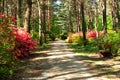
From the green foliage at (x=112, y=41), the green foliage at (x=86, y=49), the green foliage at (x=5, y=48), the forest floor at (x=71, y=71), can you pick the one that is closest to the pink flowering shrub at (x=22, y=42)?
the forest floor at (x=71, y=71)

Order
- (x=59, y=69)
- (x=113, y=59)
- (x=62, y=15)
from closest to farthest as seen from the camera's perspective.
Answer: (x=59, y=69) → (x=113, y=59) → (x=62, y=15)

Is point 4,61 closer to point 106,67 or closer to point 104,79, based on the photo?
point 104,79

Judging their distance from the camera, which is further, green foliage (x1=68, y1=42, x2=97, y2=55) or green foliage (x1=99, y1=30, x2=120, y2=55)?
green foliage (x1=68, y1=42, x2=97, y2=55)

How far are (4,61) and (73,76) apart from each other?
9.52ft

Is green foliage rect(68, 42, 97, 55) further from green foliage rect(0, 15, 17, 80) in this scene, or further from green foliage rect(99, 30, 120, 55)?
green foliage rect(0, 15, 17, 80)

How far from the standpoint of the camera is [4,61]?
11.7 m

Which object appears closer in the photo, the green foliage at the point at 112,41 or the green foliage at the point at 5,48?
the green foliage at the point at 5,48

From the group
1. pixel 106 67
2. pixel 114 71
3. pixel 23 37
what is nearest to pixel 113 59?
pixel 106 67

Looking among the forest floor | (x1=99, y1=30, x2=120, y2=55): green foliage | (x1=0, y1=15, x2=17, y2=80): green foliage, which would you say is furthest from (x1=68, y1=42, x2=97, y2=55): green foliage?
(x1=0, y1=15, x2=17, y2=80): green foliage

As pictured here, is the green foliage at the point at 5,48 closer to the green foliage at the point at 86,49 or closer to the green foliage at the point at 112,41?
the green foliage at the point at 112,41

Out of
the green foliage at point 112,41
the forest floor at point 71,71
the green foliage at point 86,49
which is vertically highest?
the green foliage at point 112,41

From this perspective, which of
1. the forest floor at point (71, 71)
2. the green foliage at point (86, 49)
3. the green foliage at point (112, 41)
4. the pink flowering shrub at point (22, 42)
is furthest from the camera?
the green foliage at point (86, 49)

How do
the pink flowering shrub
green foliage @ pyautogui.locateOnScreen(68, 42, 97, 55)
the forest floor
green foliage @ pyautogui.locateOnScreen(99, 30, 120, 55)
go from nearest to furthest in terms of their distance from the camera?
the forest floor < the pink flowering shrub < green foliage @ pyautogui.locateOnScreen(99, 30, 120, 55) < green foliage @ pyautogui.locateOnScreen(68, 42, 97, 55)

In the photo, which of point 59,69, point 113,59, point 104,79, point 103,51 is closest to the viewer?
point 104,79
